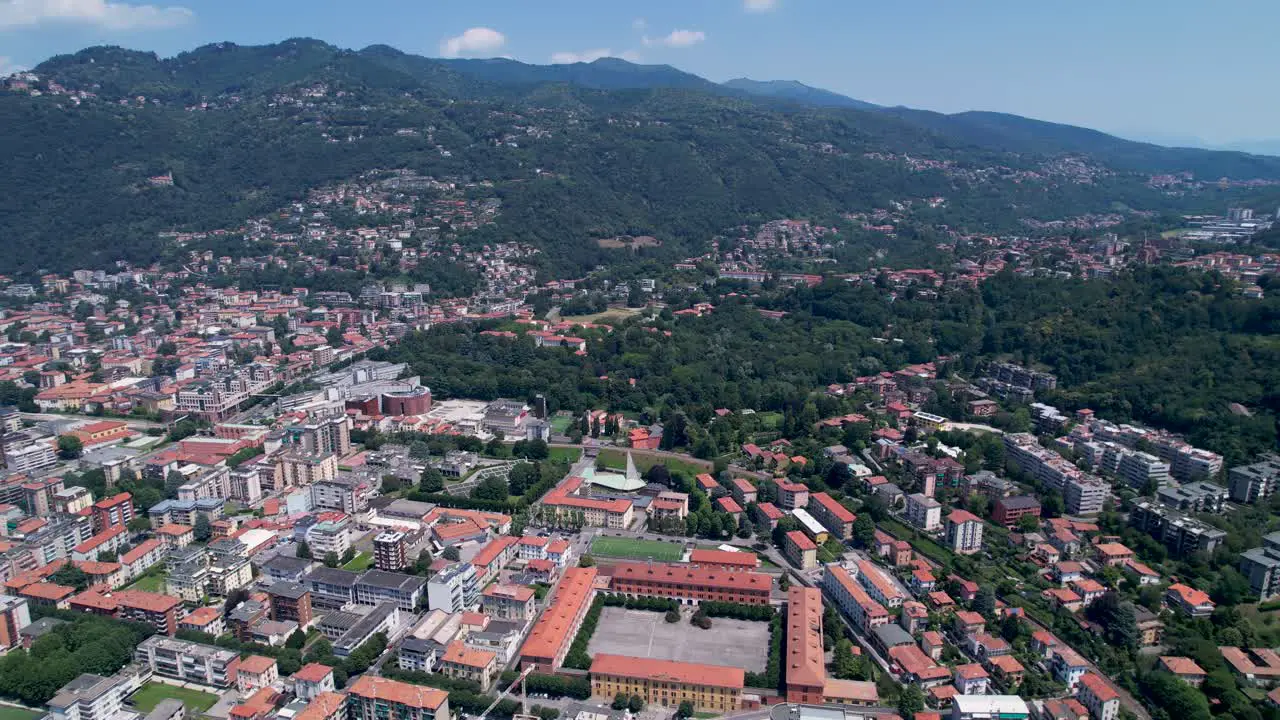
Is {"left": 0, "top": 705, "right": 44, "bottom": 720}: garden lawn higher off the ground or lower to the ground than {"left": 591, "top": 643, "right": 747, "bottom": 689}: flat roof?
lower

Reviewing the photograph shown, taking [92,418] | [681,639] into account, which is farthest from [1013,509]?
[92,418]

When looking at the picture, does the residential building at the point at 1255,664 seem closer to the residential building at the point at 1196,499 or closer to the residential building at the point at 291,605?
the residential building at the point at 1196,499

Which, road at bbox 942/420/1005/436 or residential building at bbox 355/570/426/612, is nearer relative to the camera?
residential building at bbox 355/570/426/612

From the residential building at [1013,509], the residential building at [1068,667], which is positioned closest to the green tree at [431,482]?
the residential building at [1013,509]

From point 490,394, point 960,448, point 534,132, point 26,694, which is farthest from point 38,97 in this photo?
point 960,448

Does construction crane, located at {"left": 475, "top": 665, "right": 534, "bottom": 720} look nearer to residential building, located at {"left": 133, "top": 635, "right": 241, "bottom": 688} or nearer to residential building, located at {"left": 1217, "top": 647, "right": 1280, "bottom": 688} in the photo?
residential building, located at {"left": 133, "top": 635, "right": 241, "bottom": 688}

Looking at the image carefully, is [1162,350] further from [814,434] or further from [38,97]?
[38,97]

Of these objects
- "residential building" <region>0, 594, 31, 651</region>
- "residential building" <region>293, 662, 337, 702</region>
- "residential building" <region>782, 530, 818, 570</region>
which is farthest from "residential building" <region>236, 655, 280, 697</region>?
"residential building" <region>782, 530, 818, 570</region>
